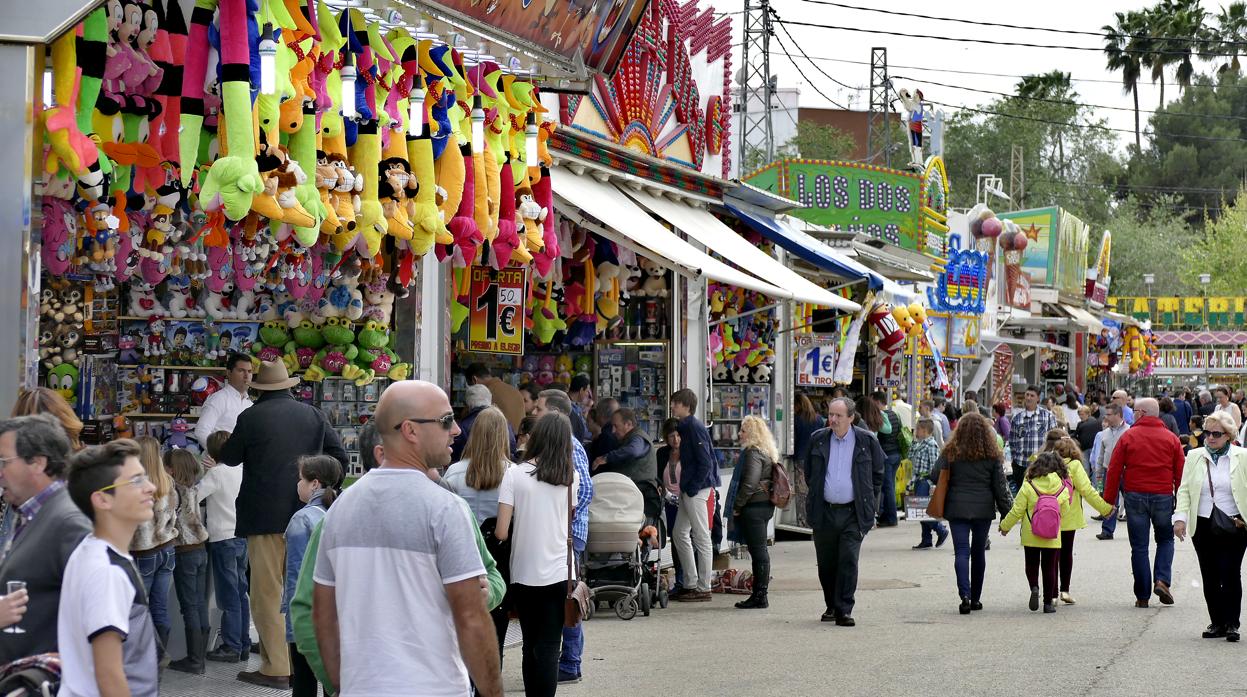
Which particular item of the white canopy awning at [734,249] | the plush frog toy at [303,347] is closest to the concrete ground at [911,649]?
the plush frog toy at [303,347]

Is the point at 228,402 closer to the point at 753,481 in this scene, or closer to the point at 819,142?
the point at 753,481

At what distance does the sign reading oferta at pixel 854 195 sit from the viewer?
2436 cm

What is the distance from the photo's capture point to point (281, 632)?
929 centimetres

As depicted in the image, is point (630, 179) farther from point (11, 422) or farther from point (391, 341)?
point (11, 422)

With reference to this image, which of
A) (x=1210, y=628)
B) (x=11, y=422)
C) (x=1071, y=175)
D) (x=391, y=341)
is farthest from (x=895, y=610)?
(x=1071, y=175)

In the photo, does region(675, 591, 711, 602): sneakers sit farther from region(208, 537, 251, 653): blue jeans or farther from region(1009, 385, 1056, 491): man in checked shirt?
region(1009, 385, 1056, 491): man in checked shirt

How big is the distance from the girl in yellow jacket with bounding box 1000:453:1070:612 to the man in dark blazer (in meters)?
1.22

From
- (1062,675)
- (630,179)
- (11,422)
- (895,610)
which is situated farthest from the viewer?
(630,179)

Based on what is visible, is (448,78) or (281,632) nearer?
(281,632)

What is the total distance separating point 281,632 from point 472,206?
3.40 meters

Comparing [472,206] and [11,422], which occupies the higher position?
[472,206]

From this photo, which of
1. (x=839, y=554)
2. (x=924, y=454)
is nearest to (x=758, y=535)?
(x=839, y=554)

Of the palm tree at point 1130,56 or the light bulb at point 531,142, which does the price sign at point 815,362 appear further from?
the palm tree at point 1130,56

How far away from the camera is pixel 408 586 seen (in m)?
4.45
